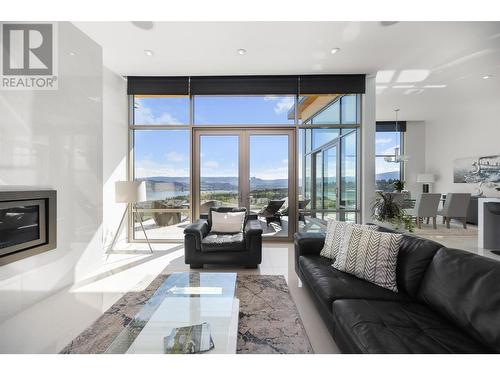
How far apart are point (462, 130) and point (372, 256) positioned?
7.72 meters

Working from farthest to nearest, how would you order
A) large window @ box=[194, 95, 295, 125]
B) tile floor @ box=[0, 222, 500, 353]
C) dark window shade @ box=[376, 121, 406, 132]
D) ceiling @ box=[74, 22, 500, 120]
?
dark window shade @ box=[376, 121, 406, 132] → large window @ box=[194, 95, 295, 125] → ceiling @ box=[74, 22, 500, 120] → tile floor @ box=[0, 222, 500, 353]

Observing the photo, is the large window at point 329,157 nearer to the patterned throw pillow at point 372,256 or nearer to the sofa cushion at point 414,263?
the patterned throw pillow at point 372,256

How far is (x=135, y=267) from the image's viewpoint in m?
3.28

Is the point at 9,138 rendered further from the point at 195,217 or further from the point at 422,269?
the point at 422,269

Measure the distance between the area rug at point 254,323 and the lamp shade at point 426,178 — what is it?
23.5 feet

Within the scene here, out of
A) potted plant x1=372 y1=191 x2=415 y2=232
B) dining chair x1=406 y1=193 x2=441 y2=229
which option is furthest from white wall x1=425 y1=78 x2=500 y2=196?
potted plant x1=372 y1=191 x2=415 y2=232

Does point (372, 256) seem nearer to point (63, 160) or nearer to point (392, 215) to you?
point (392, 215)

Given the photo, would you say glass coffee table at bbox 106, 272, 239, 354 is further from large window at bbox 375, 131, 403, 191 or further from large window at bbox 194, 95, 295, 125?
large window at bbox 375, 131, 403, 191

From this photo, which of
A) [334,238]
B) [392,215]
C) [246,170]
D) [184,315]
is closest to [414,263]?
[334,238]

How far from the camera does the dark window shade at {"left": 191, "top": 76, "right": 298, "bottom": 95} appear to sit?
4215mm

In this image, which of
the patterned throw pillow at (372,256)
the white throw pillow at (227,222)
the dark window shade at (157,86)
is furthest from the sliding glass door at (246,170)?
the patterned throw pillow at (372,256)

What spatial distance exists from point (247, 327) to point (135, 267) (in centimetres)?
211

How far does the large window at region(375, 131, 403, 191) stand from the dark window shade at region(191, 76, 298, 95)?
526 cm

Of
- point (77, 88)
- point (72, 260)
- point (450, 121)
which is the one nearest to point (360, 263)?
point (72, 260)
